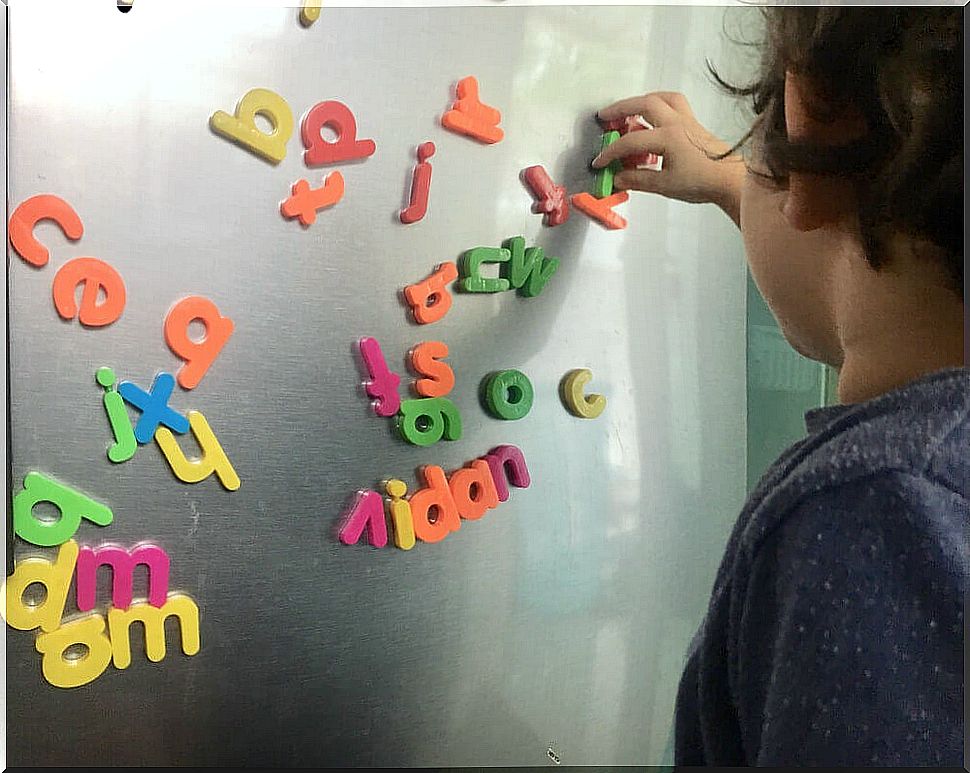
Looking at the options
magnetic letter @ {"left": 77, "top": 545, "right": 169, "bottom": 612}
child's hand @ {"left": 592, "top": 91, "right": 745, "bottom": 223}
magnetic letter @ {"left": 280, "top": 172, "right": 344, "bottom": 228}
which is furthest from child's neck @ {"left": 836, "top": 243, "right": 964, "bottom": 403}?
magnetic letter @ {"left": 77, "top": 545, "right": 169, "bottom": 612}

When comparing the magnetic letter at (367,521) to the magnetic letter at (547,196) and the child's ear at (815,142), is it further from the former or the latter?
the child's ear at (815,142)

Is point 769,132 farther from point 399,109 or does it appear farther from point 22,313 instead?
point 22,313

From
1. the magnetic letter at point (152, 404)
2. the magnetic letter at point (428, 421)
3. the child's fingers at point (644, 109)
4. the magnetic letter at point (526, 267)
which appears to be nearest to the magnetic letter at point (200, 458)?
the magnetic letter at point (152, 404)

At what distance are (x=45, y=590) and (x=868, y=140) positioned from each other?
0.54 metres

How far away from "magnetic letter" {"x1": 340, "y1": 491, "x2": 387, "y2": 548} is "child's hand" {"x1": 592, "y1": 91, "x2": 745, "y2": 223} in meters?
0.27

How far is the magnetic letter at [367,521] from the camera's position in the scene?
538mm

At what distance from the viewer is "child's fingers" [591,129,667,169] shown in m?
0.59

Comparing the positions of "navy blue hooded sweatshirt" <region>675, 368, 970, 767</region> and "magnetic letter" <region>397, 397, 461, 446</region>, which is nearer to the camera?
"navy blue hooded sweatshirt" <region>675, 368, 970, 767</region>

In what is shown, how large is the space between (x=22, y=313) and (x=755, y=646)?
1.45 ft

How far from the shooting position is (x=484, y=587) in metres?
0.57

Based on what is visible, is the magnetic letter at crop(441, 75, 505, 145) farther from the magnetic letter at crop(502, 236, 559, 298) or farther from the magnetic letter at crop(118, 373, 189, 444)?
the magnetic letter at crop(118, 373, 189, 444)

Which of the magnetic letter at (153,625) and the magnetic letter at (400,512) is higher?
the magnetic letter at (400,512)

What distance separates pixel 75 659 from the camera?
0.50m

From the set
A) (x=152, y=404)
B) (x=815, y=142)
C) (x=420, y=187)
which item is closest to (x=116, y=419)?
(x=152, y=404)
